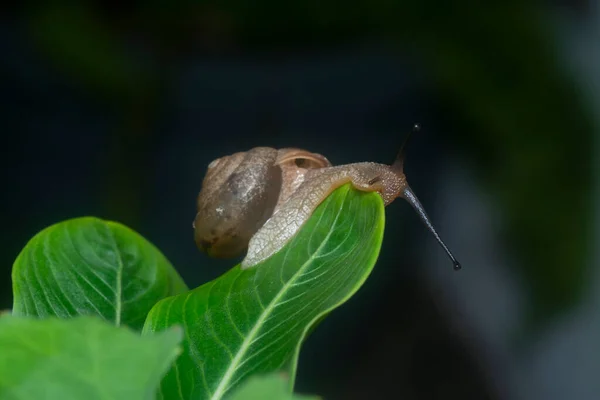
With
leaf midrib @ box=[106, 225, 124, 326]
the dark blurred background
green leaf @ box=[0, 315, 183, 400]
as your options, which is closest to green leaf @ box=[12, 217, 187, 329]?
leaf midrib @ box=[106, 225, 124, 326]

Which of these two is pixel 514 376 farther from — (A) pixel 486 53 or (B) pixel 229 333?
(B) pixel 229 333

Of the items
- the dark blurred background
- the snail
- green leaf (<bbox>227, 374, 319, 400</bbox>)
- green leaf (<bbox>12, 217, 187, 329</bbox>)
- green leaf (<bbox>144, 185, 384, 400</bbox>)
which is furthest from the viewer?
the dark blurred background

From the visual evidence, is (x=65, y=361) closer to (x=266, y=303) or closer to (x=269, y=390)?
Result: (x=269, y=390)

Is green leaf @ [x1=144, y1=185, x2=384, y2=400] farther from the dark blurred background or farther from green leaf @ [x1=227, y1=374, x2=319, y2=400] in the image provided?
the dark blurred background

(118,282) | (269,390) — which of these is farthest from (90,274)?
(269,390)

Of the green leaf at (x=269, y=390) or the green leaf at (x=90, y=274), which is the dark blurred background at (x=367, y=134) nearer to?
the green leaf at (x=90, y=274)

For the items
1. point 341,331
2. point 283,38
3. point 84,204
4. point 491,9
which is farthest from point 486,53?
point 84,204
